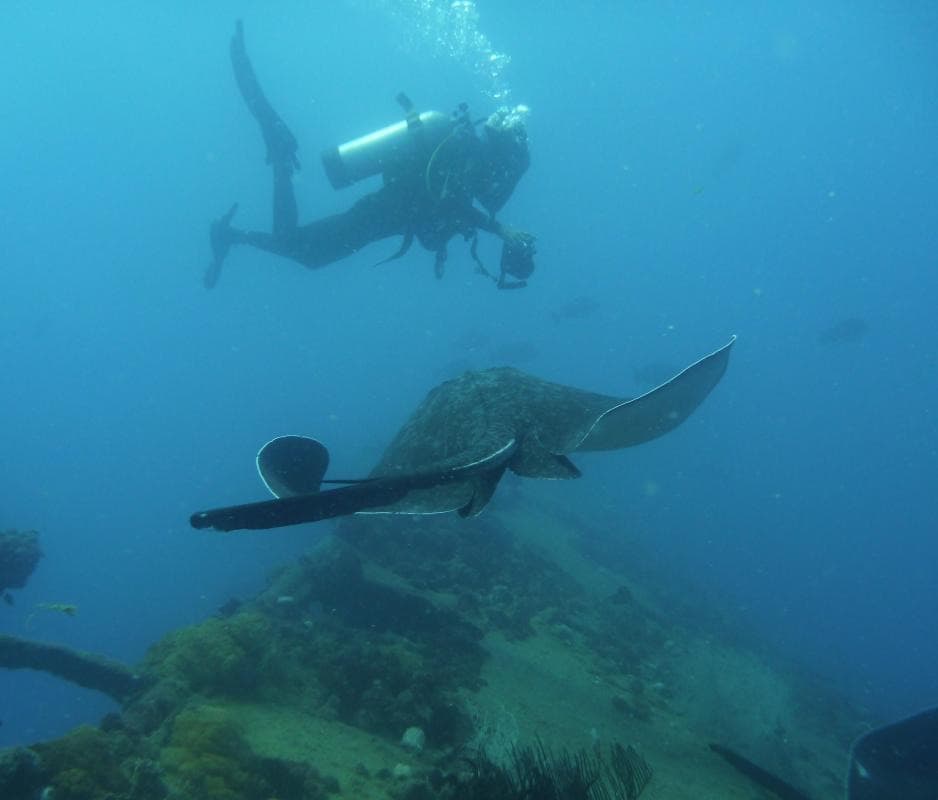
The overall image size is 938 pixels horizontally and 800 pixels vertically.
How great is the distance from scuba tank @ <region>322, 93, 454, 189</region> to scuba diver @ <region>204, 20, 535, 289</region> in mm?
18

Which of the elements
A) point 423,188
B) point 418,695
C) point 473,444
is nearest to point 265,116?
point 423,188

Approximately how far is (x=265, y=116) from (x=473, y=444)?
1251cm

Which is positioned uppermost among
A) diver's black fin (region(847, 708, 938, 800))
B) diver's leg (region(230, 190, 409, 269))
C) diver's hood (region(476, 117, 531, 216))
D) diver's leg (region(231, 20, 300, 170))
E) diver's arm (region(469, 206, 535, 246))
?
diver's leg (region(231, 20, 300, 170))

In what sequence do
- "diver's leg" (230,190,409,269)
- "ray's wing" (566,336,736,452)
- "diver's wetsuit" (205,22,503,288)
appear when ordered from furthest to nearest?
"diver's leg" (230,190,409,269), "diver's wetsuit" (205,22,503,288), "ray's wing" (566,336,736,452)

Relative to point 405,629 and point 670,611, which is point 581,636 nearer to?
point 405,629

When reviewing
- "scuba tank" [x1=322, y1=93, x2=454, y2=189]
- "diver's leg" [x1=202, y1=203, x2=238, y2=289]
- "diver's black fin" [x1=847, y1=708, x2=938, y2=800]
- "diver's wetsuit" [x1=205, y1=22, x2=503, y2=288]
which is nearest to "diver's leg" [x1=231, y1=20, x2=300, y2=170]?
"diver's wetsuit" [x1=205, y1=22, x2=503, y2=288]

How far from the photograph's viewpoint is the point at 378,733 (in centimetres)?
556

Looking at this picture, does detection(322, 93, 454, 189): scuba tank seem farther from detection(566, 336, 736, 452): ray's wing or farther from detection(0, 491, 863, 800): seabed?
detection(0, 491, 863, 800): seabed

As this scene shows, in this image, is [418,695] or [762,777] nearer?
[762,777]

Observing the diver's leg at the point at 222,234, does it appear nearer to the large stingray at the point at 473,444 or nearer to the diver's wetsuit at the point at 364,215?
the diver's wetsuit at the point at 364,215

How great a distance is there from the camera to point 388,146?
1035cm

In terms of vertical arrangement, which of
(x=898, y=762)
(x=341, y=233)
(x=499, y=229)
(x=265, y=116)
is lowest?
(x=898, y=762)

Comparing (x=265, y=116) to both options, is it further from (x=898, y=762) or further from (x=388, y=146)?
(x=898, y=762)

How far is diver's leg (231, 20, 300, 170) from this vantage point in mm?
12508
